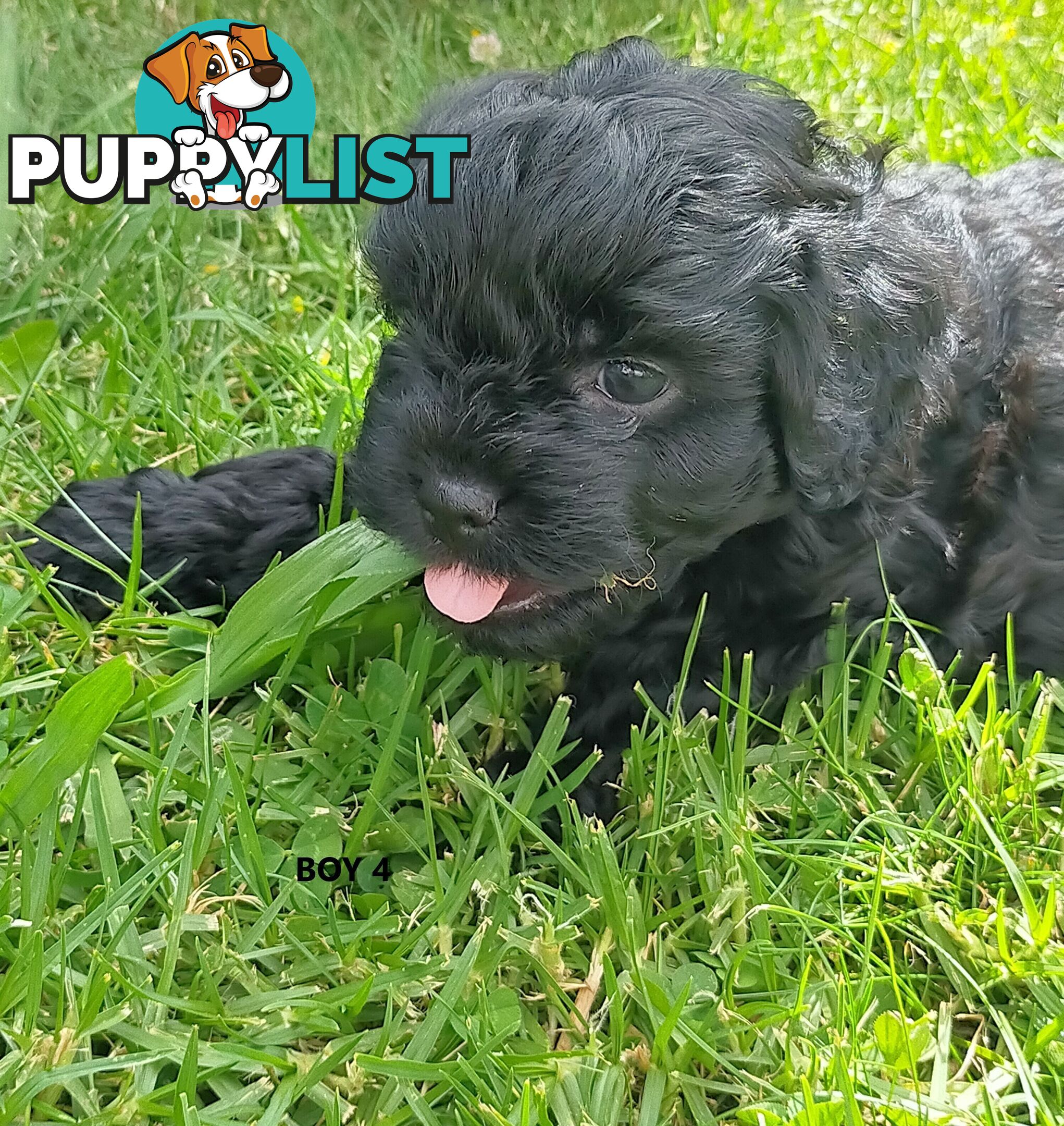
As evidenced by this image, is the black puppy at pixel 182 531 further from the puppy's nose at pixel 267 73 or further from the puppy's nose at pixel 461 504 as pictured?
the puppy's nose at pixel 267 73

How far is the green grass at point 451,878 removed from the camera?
125cm

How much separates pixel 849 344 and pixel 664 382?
26 centimetres

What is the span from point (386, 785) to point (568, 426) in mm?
559

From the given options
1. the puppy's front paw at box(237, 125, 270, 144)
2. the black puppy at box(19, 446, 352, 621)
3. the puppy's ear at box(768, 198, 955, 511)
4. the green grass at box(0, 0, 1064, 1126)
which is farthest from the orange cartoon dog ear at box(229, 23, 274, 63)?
the puppy's ear at box(768, 198, 955, 511)

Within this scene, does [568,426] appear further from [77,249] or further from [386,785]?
[77,249]

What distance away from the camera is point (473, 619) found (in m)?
1.43

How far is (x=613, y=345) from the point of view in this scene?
126 cm

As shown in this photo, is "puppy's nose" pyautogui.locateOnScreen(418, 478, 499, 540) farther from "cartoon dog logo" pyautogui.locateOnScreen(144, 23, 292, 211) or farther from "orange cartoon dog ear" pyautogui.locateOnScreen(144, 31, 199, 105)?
"orange cartoon dog ear" pyautogui.locateOnScreen(144, 31, 199, 105)

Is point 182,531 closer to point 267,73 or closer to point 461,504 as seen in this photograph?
point 461,504

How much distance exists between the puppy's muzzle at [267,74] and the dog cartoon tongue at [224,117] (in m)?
0.16

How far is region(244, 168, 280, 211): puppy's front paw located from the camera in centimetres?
254

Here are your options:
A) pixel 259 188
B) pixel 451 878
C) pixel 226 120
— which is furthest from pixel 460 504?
pixel 259 188

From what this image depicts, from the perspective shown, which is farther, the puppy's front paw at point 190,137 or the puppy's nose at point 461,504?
the puppy's front paw at point 190,137

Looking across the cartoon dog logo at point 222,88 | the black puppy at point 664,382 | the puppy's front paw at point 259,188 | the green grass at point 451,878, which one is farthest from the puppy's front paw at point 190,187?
the black puppy at point 664,382
